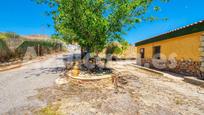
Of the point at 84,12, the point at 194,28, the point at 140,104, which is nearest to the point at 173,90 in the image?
the point at 140,104

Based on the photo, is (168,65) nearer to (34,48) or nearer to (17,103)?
(17,103)

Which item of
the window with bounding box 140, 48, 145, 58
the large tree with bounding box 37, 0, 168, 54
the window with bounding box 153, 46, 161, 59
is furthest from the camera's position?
the window with bounding box 140, 48, 145, 58

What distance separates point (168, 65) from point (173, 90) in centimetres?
573

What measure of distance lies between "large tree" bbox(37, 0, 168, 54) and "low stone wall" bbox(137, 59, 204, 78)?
135 inches

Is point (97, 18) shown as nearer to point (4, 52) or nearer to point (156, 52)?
point (156, 52)

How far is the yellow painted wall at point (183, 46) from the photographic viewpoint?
30.0 ft

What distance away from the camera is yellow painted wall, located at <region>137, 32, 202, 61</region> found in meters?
9.15

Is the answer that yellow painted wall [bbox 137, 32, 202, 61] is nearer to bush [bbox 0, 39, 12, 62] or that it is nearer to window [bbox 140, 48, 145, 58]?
window [bbox 140, 48, 145, 58]

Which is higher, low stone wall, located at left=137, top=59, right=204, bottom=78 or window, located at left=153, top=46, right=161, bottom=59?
window, located at left=153, top=46, right=161, bottom=59

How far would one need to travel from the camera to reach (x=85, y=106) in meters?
4.95

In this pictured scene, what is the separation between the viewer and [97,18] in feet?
27.2

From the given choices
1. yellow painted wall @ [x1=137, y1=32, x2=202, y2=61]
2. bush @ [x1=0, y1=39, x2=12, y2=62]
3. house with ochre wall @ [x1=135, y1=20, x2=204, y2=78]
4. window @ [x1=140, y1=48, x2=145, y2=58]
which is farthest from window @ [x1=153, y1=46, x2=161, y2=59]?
bush @ [x1=0, y1=39, x2=12, y2=62]

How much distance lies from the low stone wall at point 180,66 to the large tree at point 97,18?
Answer: 11.3 ft

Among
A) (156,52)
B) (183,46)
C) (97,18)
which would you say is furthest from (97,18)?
(156,52)
